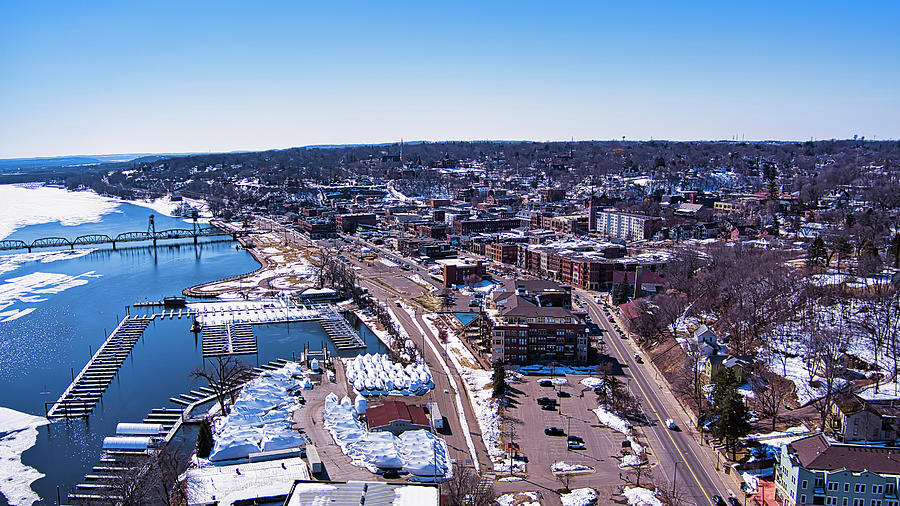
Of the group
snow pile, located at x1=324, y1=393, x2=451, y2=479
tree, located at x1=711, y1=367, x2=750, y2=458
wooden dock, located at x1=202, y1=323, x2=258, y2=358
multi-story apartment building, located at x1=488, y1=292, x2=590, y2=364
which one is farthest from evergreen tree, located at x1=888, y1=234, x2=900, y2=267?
wooden dock, located at x1=202, y1=323, x2=258, y2=358

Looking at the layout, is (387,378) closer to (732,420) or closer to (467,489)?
(467,489)

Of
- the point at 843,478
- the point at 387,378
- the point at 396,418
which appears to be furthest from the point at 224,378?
the point at 843,478

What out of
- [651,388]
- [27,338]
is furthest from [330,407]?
[27,338]

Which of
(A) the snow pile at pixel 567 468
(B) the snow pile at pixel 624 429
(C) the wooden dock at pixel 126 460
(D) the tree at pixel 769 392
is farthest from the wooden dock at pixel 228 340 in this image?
(D) the tree at pixel 769 392

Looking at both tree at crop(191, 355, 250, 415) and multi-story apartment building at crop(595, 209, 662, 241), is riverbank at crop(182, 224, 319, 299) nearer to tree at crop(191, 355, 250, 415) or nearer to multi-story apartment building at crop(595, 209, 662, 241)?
tree at crop(191, 355, 250, 415)

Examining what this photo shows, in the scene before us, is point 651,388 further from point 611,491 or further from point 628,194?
point 628,194

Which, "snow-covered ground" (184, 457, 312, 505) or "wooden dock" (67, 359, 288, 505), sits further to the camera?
"wooden dock" (67, 359, 288, 505)
